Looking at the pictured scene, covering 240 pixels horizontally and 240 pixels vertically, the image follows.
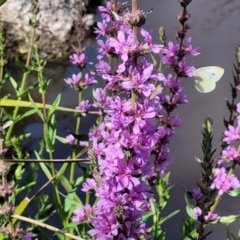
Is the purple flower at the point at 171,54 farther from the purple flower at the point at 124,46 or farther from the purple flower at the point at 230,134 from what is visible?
the purple flower at the point at 124,46

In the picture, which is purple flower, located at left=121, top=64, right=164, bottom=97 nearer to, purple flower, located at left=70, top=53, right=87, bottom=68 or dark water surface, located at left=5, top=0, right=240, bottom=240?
purple flower, located at left=70, top=53, right=87, bottom=68

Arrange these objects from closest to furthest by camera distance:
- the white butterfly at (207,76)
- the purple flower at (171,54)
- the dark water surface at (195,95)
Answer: the purple flower at (171,54), the white butterfly at (207,76), the dark water surface at (195,95)

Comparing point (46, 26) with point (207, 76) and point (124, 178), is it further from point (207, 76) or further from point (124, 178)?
A: point (124, 178)

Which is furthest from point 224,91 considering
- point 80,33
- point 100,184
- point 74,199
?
point 100,184

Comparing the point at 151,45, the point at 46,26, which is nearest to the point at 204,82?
the point at 151,45

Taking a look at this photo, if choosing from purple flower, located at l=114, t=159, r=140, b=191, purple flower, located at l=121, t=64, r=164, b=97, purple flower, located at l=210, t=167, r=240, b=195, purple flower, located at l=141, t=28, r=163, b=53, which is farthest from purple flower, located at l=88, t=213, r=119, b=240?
purple flower, located at l=210, t=167, r=240, b=195

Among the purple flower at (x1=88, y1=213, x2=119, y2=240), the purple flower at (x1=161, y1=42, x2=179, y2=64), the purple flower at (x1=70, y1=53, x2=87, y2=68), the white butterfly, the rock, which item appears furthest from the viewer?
the rock

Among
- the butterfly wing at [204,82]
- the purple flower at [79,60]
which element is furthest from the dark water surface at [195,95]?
the purple flower at [79,60]
